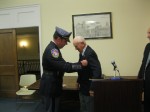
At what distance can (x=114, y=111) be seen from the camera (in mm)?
1815

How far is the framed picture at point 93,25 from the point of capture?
400 centimetres

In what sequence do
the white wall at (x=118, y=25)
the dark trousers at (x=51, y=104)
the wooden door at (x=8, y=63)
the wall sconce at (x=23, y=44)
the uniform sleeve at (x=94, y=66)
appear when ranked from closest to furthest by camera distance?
1. the uniform sleeve at (x=94, y=66)
2. the dark trousers at (x=51, y=104)
3. the white wall at (x=118, y=25)
4. the wooden door at (x=8, y=63)
5. the wall sconce at (x=23, y=44)

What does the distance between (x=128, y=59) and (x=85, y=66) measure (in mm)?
1912

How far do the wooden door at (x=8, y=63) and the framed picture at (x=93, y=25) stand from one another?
1.57 metres

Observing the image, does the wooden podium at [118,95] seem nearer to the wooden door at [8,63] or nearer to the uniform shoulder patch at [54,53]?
the uniform shoulder patch at [54,53]

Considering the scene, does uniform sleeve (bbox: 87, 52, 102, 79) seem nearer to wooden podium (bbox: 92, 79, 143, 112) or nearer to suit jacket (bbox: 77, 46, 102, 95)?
suit jacket (bbox: 77, 46, 102, 95)

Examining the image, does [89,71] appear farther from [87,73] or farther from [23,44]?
[23,44]

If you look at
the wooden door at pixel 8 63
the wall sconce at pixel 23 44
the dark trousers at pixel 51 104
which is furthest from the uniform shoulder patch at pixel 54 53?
the wall sconce at pixel 23 44

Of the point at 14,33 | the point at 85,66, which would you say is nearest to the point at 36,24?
the point at 14,33

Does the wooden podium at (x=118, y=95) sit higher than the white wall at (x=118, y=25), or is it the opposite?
the white wall at (x=118, y=25)

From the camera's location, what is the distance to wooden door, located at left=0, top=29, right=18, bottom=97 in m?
4.72

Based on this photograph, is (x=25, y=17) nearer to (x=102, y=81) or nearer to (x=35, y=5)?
(x=35, y=5)

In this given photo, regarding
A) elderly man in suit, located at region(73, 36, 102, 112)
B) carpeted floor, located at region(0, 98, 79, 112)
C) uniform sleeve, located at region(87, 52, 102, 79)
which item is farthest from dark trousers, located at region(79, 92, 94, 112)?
carpeted floor, located at region(0, 98, 79, 112)

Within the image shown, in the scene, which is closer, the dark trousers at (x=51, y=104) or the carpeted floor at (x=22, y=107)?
the dark trousers at (x=51, y=104)
